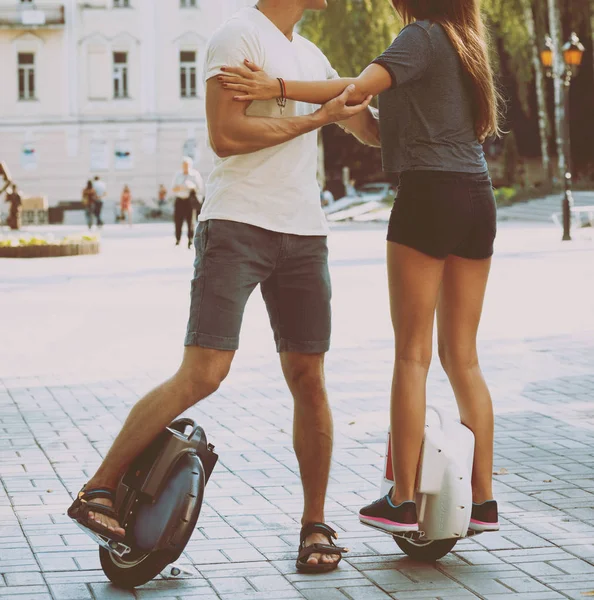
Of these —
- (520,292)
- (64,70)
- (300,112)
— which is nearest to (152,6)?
(64,70)

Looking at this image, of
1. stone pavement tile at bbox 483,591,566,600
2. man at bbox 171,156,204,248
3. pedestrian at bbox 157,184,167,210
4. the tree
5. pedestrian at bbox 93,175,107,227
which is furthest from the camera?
pedestrian at bbox 157,184,167,210

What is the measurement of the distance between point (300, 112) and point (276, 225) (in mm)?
397

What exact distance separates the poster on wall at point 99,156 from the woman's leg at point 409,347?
54.4 m

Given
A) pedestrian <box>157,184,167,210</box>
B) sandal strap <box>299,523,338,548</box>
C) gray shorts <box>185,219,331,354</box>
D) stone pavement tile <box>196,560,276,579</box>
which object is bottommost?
pedestrian <box>157,184,167,210</box>

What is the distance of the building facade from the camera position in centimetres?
5747

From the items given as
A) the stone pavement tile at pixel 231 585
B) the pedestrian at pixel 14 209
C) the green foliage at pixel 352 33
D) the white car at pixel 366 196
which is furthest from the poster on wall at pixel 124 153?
the stone pavement tile at pixel 231 585

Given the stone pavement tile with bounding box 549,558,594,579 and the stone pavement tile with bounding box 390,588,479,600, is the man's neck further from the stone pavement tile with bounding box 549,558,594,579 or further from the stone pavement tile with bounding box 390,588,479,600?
the stone pavement tile with bounding box 549,558,594,579

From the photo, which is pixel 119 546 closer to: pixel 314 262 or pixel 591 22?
pixel 314 262

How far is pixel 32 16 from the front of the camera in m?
56.8

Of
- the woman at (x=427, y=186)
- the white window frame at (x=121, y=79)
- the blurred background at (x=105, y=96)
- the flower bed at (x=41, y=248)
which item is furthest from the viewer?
the white window frame at (x=121, y=79)

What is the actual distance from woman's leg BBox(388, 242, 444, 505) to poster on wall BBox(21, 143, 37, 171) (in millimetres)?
55166

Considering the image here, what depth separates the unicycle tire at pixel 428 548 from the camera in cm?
452

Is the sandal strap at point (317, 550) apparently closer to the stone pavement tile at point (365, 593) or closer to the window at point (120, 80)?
the stone pavement tile at point (365, 593)

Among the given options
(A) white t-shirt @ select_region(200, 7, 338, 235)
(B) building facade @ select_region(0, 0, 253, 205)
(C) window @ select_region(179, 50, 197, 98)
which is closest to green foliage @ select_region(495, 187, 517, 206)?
(B) building facade @ select_region(0, 0, 253, 205)
